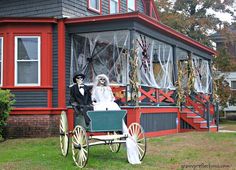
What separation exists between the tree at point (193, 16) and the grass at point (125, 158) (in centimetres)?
1902

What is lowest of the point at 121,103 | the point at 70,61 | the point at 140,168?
the point at 140,168

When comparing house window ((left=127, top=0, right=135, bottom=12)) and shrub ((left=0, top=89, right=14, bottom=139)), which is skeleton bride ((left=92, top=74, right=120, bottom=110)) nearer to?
shrub ((left=0, top=89, right=14, bottom=139))

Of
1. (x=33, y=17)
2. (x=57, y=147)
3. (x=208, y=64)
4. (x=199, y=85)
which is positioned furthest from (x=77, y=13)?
(x=208, y=64)

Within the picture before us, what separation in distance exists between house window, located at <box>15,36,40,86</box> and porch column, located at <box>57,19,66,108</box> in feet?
2.36

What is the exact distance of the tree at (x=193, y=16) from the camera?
100.0ft

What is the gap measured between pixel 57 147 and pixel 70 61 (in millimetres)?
4259

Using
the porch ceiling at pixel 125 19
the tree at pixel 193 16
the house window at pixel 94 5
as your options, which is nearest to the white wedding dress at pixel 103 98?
the porch ceiling at pixel 125 19

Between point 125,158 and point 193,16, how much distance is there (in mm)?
23432

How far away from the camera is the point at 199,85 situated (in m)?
19.7

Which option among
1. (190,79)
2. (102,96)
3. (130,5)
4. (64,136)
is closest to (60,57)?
(102,96)

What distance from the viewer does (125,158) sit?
912 centimetres

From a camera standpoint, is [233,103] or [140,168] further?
[233,103]

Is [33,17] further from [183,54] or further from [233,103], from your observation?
[233,103]

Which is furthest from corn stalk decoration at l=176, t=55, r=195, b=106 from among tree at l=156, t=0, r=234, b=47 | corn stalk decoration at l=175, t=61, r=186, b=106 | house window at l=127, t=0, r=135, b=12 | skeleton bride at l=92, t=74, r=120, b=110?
tree at l=156, t=0, r=234, b=47
